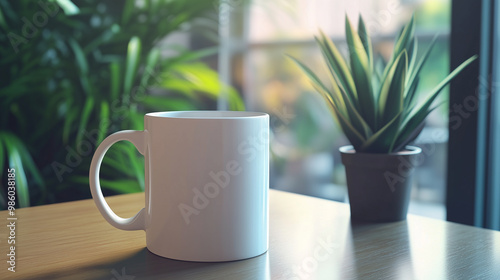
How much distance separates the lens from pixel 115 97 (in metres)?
1.56

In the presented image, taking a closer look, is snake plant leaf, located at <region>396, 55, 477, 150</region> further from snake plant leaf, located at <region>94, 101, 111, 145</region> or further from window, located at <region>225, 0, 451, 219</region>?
snake plant leaf, located at <region>94, 101, 111, 145</region>

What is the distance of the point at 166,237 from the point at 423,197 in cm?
119

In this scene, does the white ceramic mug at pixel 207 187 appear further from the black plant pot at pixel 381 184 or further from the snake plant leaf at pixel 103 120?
the snake plant leaf at pixel 103 120

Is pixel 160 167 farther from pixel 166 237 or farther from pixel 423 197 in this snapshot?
pixel 423 197

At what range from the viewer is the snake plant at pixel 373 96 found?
65 centimetres

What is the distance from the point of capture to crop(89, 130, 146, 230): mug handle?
0.50 meters

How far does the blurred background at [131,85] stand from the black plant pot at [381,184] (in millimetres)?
694

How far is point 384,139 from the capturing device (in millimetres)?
649

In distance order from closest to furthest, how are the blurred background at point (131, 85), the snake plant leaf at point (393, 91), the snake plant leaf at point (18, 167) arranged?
the snake plant leaf at point (393, 91), the snake plant leaf at point (18, 167), the blurred background at point (131, 85)

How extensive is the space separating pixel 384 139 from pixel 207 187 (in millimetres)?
277

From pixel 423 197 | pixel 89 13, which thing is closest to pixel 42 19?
pixel 89 13

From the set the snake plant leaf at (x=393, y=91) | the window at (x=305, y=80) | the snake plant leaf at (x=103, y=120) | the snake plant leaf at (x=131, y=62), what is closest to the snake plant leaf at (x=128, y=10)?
the snake plant leaf at (x=131, y=62)

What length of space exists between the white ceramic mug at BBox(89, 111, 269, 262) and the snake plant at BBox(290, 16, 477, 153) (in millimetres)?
206

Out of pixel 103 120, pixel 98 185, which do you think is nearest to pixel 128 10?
pixel 103 120
